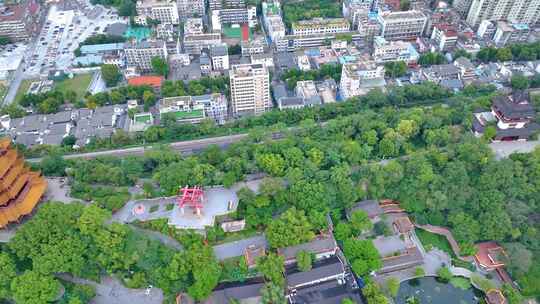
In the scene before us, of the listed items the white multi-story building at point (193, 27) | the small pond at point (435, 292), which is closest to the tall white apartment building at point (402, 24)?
the white multi-story building at point (193, 27)

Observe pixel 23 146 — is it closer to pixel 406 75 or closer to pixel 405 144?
pixel 405 144

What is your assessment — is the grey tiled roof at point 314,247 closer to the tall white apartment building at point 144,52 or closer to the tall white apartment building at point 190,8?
the tall white apartment building at point 144,52

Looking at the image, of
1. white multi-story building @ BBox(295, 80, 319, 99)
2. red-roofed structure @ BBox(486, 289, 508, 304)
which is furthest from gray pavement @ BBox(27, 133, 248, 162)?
red-roofed structure @ BBox(486, 289, 508, 304)

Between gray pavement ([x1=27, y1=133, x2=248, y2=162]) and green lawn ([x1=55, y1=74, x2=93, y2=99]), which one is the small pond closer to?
gray pavement ([x1=27, y1=133, x2=248, y2=162])

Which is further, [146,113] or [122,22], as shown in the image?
[122,22]

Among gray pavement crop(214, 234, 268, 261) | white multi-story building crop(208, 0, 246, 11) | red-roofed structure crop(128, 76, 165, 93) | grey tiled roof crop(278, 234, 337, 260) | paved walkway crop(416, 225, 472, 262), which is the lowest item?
paved walkway crop(416, 225, 472, 262)

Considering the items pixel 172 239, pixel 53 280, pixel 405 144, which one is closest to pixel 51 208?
pixel 53 280
